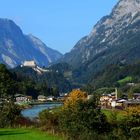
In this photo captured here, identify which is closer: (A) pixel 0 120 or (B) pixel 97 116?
(B) pixel 97 116

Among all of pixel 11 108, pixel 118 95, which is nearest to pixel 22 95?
pixel 118 95

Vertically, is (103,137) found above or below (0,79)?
below

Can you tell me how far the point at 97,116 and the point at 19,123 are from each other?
2245cm

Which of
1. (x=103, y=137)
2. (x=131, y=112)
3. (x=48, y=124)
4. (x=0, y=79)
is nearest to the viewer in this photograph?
(x=103, y=137)

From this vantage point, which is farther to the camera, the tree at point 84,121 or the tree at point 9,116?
the tree at point 9,116

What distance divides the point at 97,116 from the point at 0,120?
72.2 feet

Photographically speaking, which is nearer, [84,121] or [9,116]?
[84,121]

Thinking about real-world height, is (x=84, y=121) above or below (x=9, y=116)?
below

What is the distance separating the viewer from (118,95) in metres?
185

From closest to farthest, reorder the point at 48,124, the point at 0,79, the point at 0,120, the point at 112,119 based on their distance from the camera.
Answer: the point at 112,119 → the point at 48,124 → the point at 0,120 → the point at 0,79

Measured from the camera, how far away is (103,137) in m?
37.7

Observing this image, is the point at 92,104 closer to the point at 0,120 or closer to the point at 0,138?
the point at 0,138

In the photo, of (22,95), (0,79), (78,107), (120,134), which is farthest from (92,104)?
(22,95)

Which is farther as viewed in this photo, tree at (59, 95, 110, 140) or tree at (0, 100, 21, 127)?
tree at (0, 100, 21, 127)
